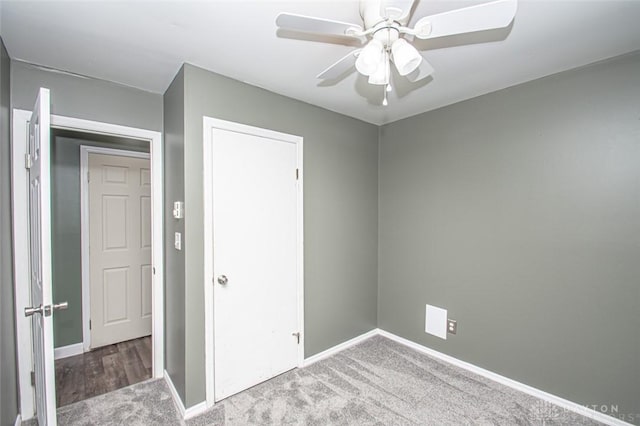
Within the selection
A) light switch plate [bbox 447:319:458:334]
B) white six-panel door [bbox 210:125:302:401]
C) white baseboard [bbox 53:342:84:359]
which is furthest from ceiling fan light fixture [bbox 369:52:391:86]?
white baseboard [bbox 53:342:84:359]

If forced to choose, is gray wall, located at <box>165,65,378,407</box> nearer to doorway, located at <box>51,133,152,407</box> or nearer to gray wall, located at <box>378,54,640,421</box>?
gray wall, located at <box>378,54,640,421</box>

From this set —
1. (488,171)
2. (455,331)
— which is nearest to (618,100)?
(488,171)

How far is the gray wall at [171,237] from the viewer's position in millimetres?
1976

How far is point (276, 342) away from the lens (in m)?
2.38

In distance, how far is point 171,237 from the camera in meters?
2.20

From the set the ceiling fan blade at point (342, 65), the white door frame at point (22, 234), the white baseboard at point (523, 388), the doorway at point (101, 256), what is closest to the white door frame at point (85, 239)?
the doorway at point (101, 256)

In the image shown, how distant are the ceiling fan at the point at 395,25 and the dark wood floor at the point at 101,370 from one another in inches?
114

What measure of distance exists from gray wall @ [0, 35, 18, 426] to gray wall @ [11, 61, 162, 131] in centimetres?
8

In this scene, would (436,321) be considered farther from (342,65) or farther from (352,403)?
(342,65)

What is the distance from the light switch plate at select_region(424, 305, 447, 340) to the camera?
2.65 metres

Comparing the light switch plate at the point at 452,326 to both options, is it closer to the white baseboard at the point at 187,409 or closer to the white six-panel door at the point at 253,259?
the white six-panel door at the point at 253,259

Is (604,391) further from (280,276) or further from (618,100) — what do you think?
(280,276)

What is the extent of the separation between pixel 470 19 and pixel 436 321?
2.47m

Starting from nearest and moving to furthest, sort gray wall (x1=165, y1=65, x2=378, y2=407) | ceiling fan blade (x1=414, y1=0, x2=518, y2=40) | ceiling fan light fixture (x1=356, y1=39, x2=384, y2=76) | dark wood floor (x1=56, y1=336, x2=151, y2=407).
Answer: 1. ceiling fan blade (x1=414, y1=0, x2=518, y2=40)
2. ceiling fan light fixture (x1=356, y1=39, x2=384, y2=76)
3. gray wall (x1=165, y1=65, x2=378, y2=407)
4. dark wood floor (x1=56, y1=336, x2=151, y2=407)
